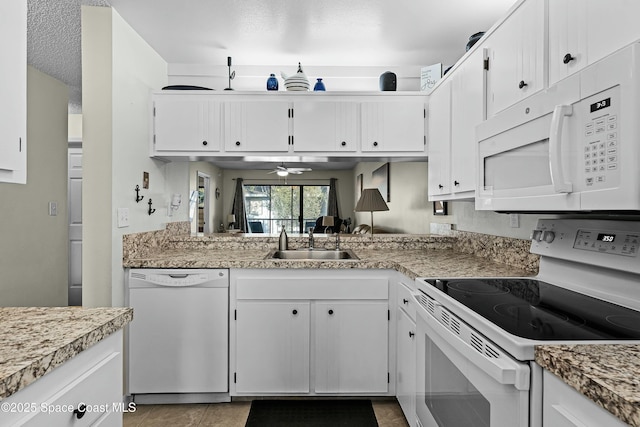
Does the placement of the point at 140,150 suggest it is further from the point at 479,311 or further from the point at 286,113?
the point at 479,311

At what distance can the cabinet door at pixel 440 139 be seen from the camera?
7.32 feet

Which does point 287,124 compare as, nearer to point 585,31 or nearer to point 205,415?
point 585,31

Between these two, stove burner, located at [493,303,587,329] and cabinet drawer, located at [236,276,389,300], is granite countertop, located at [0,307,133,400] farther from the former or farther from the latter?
stove burner, located at [493,303,587,329]

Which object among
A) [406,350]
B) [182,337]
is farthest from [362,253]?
[182,337]

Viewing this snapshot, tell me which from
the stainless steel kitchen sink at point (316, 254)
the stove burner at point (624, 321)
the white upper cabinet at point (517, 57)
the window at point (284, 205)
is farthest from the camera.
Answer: the window at point (284, 205)

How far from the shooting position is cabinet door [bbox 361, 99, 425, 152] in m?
2.62

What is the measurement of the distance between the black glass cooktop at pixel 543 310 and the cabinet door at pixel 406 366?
0.46 meters

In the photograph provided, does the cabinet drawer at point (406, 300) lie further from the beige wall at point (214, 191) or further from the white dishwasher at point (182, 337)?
the beige wall at point (214, 191)

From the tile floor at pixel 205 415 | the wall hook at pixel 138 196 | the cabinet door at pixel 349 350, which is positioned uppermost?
the wall hook at pixel 138 196

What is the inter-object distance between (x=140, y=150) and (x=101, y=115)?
1.21 feet

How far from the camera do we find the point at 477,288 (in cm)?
148

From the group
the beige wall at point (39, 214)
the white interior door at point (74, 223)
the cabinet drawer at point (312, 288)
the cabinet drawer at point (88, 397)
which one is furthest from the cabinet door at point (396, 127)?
the white interior door at point (74, 223)

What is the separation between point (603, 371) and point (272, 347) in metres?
1.77

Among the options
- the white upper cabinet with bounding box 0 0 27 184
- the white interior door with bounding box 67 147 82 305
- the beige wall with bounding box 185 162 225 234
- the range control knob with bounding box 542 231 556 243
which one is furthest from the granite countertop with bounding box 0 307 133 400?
the beige wall with bounding box 185 162 225 234
